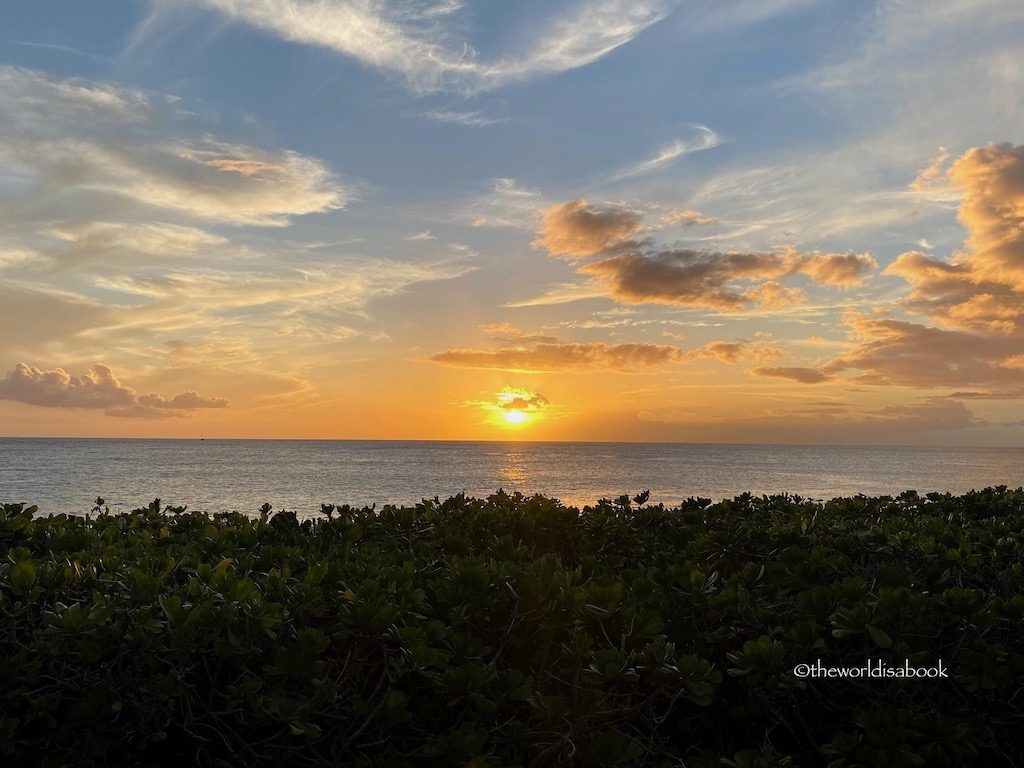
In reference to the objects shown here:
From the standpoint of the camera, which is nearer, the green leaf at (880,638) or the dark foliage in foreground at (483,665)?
the dark foliage in foreground at (483,665)

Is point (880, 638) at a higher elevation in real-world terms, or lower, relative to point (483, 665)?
higher

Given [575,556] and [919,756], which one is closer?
[919,756]

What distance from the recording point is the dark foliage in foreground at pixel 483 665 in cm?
327

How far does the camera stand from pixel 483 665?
11.1 feet

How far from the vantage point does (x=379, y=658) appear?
Answer: 3672 millimetres

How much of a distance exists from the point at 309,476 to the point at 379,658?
9633 cm

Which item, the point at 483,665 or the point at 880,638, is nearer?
the point at 483,665

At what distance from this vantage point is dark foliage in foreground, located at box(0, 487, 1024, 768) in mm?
3268

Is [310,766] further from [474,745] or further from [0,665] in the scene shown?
[0,665]

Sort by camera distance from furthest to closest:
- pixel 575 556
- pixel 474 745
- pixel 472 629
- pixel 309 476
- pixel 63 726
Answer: pixel 309 476 → pixel 575 556 → pixel 472 629 → pixel 63 726 → pixel 474 745

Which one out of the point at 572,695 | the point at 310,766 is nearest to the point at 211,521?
the point at 310,766

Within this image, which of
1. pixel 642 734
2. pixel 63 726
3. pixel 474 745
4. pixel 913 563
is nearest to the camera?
pixel 474 745

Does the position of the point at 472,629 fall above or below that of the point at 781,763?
above

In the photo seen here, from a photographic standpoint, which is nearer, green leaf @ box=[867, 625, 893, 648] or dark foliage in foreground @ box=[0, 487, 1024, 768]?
dark foliage in foreground @ box=[0, 487, 1024, 768]
